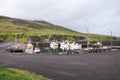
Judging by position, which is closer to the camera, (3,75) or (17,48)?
(3,75)

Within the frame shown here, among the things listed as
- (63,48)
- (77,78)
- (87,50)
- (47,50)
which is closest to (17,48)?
(47,50)

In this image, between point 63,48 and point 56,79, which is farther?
point 63,48

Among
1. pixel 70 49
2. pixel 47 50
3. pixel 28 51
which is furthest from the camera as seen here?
pixel 70 49

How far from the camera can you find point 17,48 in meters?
171

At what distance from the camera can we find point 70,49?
199000 millimetres

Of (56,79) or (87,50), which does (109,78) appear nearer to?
(56,79)

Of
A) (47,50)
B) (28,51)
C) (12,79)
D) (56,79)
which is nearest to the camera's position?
(12,79)

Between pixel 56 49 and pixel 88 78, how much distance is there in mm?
141123

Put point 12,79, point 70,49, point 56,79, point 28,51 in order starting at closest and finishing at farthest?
point 12,79 < point 56,79 < point 28,51 < point 70,49

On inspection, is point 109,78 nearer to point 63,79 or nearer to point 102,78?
point 102,78

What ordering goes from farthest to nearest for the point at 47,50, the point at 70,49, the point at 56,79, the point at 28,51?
the point at 70,49 → the point at 47,50 → the point at 28,51 → the point at 56,79

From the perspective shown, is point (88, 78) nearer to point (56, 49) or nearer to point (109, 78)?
point (109, 78)

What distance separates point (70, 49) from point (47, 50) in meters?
18.0

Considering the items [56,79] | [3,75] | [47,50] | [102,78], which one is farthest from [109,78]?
[47,50]
